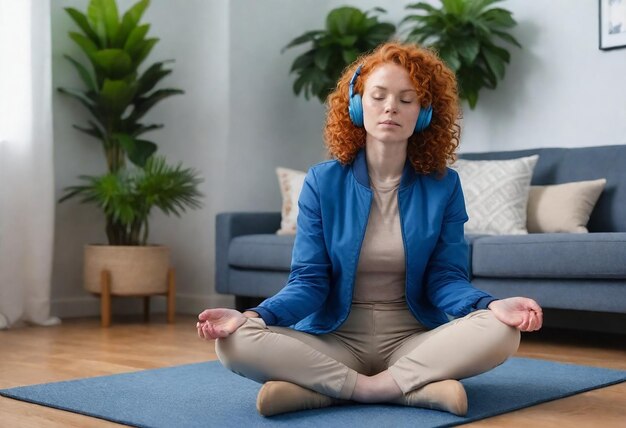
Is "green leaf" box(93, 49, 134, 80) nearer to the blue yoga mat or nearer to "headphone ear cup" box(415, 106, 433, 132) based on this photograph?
the blue yoga mat

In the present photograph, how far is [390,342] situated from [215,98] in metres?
2.92

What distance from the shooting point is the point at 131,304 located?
16.2 feet

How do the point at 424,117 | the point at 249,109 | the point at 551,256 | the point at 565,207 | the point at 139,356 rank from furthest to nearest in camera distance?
the point at 249,109 → the point at 565,207 → the point at 551,256 → the point at 139,356 → the point at 424,117

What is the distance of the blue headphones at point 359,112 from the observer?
7.47 feet

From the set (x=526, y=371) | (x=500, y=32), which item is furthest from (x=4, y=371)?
(x=500, y=32)

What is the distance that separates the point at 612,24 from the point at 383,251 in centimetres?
251

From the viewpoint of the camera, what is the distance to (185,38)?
4.99 m

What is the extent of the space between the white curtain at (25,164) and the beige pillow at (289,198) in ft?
3.56

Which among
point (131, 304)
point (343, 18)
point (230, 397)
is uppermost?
point (343, 18)

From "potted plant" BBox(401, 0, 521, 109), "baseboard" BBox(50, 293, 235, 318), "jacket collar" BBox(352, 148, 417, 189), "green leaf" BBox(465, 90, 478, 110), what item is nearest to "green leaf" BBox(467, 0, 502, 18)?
"potted plant" BBox(401, 0, 521, 109)

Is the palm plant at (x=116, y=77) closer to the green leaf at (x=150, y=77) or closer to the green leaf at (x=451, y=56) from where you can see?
the green leaf at (x=150, y=77)

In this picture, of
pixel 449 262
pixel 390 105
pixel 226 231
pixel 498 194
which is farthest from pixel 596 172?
pixel 390 105

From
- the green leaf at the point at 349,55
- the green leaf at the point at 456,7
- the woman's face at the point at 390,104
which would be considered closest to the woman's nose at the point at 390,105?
the woman's face at the point at 390,104

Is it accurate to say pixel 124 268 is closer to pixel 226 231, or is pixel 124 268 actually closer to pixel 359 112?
pixel 226 231
